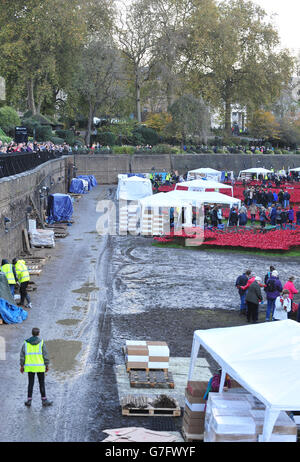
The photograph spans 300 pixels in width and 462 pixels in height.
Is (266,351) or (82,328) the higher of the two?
(266,351)

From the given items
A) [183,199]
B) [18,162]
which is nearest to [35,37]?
[183,199]

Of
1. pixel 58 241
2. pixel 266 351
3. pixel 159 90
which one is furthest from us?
pixel 159 90

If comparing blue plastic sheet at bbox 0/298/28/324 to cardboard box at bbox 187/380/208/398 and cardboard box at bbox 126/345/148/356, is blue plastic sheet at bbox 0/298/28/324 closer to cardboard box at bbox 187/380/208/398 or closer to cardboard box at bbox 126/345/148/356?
cardboard box at bbox 126/345/148/356

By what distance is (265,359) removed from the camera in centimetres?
1016

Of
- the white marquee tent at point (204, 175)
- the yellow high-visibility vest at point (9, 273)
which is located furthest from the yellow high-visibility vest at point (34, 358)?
the white marquee tent at point (204, 175)

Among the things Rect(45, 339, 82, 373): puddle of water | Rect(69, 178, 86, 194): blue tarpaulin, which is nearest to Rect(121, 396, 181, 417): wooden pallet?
Rect(45, 339, 82, 373): puddle of water

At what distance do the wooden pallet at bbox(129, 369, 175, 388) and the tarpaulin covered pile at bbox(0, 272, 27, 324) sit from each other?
194 inches

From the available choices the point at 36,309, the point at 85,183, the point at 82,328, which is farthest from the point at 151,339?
the point at 85,183

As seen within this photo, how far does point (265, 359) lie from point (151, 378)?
12.6 ft

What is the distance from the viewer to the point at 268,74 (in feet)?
290

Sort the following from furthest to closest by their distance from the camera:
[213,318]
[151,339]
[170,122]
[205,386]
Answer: [170,122] → [213,318] → [151,339] → [205,386]

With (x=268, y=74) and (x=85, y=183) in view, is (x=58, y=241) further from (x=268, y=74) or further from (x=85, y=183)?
(x=268, y=74)

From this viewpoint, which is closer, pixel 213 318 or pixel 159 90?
pixel 213 318

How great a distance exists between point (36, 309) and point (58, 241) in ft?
40.8
